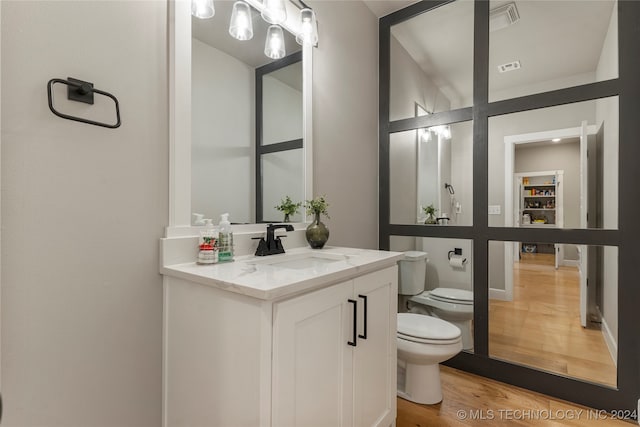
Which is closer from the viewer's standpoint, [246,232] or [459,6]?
[246,232]

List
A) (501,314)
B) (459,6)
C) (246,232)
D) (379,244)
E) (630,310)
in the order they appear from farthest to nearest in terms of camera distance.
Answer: (379,244) < (459,6) < (501,314) < (630,310) < (246,232)

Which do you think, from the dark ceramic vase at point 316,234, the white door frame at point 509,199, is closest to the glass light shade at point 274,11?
the dark ceramic vase at point 316,234

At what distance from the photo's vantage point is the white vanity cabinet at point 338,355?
0.95 meters

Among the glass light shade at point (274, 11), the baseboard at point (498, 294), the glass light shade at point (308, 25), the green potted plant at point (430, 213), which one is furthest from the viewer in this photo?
the green potted plant at point (430, 213)

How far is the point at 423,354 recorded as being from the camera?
1756 millimetres

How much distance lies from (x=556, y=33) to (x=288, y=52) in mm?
1655

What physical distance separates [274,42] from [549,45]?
67.2 inches

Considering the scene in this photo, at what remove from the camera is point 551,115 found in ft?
6.43

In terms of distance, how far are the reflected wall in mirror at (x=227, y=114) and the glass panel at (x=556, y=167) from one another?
1419mm

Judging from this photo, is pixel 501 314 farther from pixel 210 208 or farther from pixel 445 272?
pixel 210 208

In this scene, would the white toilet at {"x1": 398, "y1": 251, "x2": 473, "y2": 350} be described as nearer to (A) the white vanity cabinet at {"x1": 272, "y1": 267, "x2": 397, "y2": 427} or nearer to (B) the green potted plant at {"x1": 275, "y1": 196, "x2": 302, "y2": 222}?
(A) the white vanity cabinet at {"x1": 272, "y1": 267, "x2": 397, "y2": 427}

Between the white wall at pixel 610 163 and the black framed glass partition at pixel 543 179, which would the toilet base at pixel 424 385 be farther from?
the white wall at pixel 610 163

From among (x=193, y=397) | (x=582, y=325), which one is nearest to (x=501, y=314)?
(x=582, y=325)

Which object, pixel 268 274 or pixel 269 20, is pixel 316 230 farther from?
pixel 269 20
